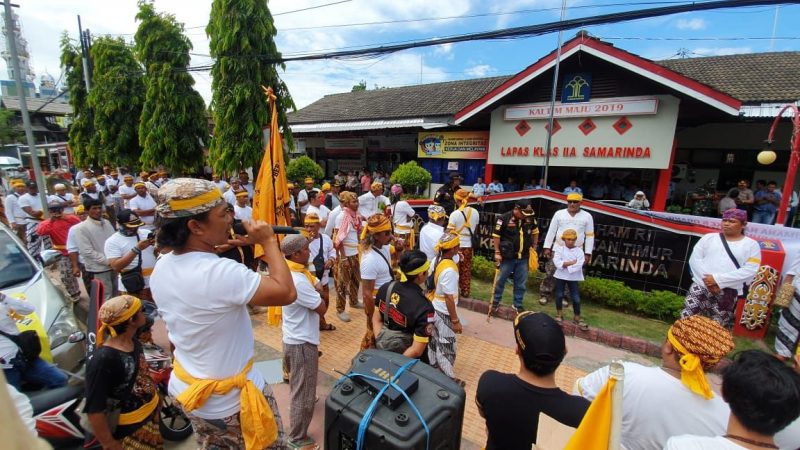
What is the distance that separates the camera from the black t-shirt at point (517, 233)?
18.8ft

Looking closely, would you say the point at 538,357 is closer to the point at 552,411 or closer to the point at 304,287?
the point at 552,411

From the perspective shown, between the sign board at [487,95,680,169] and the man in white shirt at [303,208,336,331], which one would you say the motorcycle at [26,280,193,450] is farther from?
the sign board at [487,95,680,169]

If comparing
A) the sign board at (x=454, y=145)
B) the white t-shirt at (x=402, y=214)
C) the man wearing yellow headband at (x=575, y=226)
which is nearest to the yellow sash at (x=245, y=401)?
the man wearing yellow headband at (x=575, y=226)

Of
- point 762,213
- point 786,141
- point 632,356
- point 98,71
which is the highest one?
point 98,71

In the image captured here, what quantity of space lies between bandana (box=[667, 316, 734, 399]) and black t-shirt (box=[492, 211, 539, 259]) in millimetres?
3918

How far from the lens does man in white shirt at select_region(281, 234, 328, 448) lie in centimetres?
310

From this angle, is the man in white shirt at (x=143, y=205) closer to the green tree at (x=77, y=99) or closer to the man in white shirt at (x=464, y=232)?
the man in white shirt at (x=464, y=232)

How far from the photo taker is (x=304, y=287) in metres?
3.04

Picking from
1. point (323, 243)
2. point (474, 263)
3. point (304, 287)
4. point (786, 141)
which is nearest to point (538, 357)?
point (304, 287)

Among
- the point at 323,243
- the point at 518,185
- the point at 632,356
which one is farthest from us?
the point at 518,185

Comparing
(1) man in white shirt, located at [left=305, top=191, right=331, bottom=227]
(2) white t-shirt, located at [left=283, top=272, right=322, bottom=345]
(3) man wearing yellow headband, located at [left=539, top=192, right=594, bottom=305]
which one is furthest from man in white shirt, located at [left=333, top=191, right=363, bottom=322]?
(3) man wearing yellow headband, located at [left=539, top=192, right=594, bottom=305]

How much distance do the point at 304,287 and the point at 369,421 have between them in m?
1.68

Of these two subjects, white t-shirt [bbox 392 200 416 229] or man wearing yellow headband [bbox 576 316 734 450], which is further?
white t-shirt [bbox 392 200 416 229]

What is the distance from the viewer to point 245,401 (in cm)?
187
